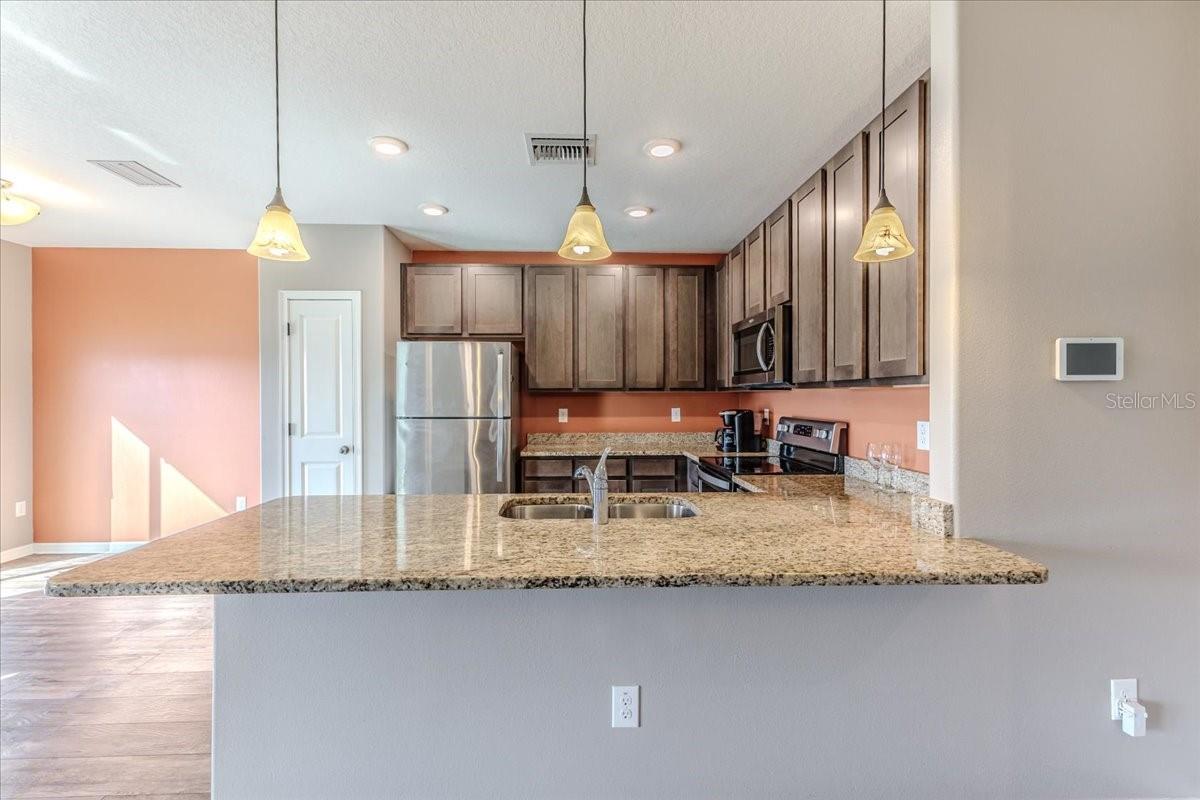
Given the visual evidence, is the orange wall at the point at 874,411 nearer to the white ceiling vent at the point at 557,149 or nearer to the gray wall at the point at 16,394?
the white ceiling vent at the point at 557,149

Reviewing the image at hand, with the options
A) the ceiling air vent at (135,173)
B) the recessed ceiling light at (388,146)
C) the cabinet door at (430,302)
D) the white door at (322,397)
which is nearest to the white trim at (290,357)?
the white door at (322,397)

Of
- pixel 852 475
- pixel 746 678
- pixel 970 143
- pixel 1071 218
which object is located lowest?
pixel 746 678

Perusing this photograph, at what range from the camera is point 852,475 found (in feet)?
9.03

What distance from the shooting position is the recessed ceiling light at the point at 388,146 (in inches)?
93.6

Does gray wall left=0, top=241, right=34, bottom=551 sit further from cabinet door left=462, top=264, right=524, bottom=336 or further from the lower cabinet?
the lower cabinet

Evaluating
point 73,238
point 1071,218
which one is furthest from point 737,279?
point 73,238

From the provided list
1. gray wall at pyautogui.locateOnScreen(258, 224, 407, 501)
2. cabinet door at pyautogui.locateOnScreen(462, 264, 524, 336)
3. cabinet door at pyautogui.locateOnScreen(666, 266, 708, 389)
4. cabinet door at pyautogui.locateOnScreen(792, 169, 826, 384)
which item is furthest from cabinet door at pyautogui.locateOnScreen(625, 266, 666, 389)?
gray wall at pyautogui.locateOnScreen(258, 224, 407, 501)

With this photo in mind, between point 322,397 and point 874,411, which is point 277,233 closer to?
point 322,397

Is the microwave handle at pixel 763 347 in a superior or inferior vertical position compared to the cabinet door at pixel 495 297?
inferior

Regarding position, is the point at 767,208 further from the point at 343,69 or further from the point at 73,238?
the point at 73,238

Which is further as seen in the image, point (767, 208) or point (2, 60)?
point (767, 208)

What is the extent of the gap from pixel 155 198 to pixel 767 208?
11.9ft

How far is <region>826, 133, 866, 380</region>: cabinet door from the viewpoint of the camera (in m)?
2.12

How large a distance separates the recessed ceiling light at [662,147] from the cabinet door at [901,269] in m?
0.80
